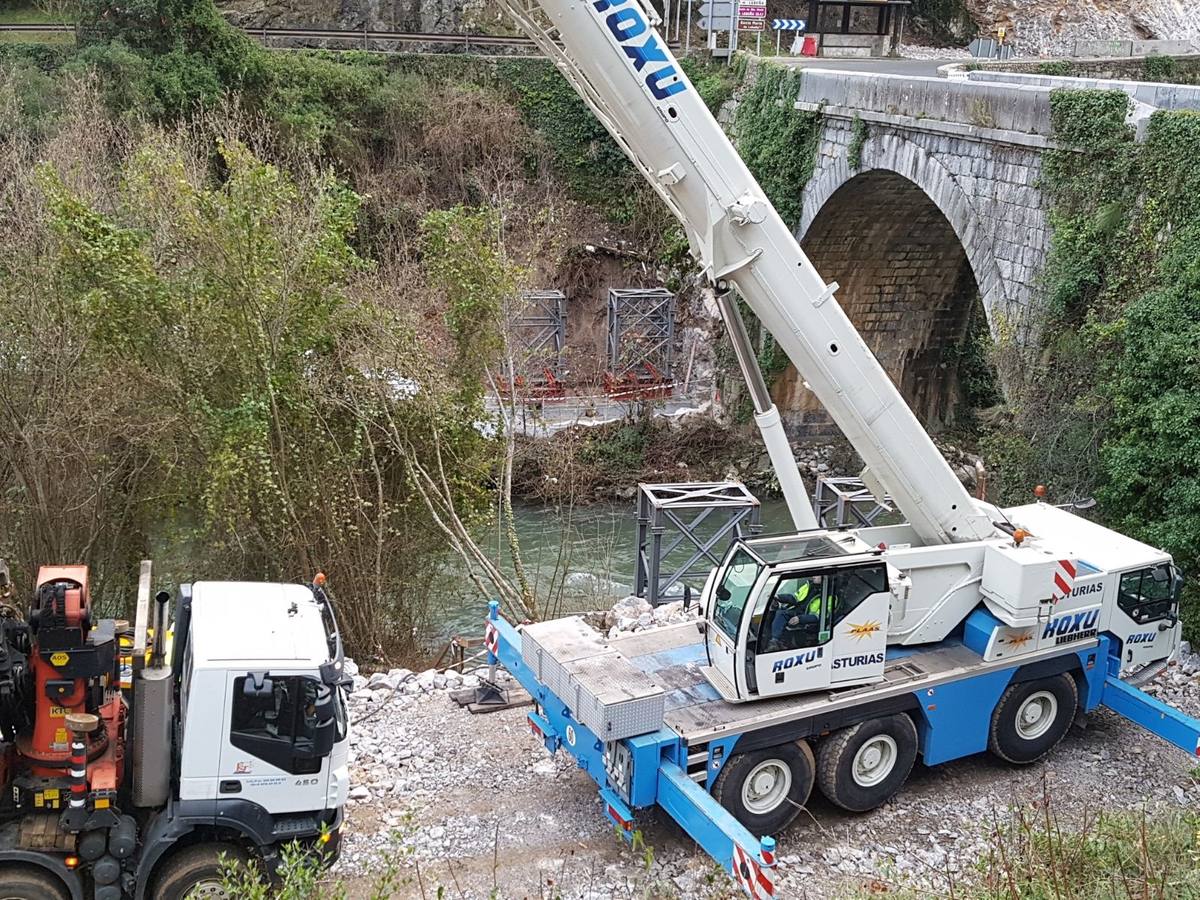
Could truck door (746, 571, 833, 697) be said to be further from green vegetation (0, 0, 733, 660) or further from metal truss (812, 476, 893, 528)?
green vegetation (0, 0, 733, 660)

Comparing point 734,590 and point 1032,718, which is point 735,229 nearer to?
point 734,590

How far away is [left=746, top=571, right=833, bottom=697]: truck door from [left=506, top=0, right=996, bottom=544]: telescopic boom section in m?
1.70

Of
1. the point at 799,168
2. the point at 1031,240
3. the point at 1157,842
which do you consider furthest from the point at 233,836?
the point at 799,168

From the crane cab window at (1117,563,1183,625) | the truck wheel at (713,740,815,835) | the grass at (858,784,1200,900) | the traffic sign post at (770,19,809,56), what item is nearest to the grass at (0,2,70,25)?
the traffic sign post at (770,19,809,56)

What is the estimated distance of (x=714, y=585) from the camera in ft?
32.1

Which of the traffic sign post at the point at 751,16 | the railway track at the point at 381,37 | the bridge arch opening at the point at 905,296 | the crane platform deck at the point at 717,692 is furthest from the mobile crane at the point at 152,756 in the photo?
the railway track at the point at 381,37

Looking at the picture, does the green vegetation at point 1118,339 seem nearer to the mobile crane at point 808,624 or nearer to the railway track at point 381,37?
the mobile crane at point 808,624

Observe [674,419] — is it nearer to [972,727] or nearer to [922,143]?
[922,143]

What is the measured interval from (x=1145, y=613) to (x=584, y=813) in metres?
5.61

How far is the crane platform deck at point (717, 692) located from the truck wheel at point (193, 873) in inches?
135

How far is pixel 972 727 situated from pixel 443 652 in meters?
7.40

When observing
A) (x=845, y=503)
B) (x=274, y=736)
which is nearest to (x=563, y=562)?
(x=845, y=503)

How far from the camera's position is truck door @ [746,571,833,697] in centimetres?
909

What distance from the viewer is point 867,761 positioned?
9742mm
